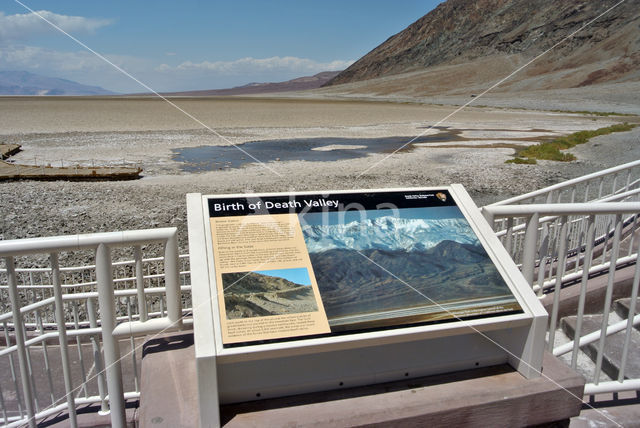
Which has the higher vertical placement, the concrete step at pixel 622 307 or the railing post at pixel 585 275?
the railing post at pixel 585 275

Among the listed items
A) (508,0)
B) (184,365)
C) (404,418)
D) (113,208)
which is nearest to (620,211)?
(404,418)

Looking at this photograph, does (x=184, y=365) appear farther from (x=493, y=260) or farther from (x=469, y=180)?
(x=469, y=180)

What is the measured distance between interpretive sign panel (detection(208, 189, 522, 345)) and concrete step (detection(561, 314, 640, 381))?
1744 mm

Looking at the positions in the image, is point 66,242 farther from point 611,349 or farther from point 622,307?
point 622,307

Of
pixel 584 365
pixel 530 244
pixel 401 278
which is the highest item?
pixel 530 244

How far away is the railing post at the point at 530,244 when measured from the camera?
3277mm

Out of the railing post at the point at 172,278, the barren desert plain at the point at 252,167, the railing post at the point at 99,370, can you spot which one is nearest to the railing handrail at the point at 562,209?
the railing post at the point at 172,278

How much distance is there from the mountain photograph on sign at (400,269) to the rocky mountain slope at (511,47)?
103903mm

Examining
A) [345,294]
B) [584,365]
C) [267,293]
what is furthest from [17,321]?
[584,365]

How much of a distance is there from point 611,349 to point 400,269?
2494 mm

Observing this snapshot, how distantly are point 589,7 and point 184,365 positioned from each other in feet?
509

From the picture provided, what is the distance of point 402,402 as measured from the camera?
291 cm

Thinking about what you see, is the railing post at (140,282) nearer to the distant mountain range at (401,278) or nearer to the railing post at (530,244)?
the distant mountain range at (401,278)

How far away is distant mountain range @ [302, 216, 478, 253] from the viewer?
10.5 ft
